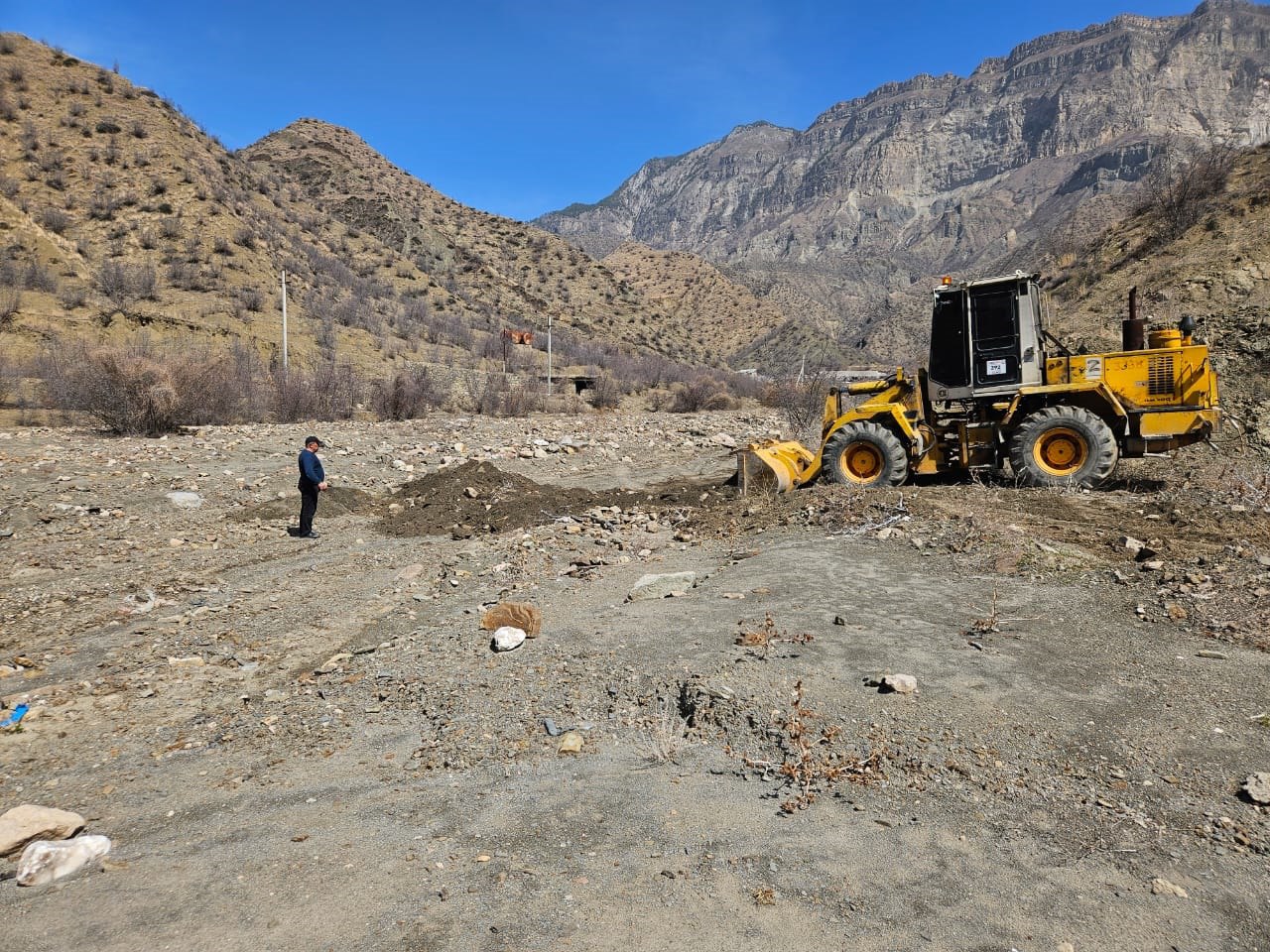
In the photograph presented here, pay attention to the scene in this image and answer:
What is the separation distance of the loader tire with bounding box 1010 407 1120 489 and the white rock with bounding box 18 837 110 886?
32.5 feet

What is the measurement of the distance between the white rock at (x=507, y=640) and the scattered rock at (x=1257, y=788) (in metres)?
4.14

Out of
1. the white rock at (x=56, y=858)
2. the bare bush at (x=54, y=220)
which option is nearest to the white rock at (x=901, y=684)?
the white rock at (x=56, y=858)

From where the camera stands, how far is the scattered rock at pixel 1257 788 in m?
3.24

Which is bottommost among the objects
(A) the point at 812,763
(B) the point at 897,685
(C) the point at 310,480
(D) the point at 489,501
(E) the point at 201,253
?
(A) the point at 812,763

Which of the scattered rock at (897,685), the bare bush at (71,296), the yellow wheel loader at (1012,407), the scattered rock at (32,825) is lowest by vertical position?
the scattered rock at (32,825)

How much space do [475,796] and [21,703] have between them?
135 inches

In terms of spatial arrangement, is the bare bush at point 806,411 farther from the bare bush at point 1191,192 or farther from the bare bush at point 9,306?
the bare bush at point 9,306

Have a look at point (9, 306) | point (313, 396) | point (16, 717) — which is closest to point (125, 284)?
point (9, 306)

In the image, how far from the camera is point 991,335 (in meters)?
9.91

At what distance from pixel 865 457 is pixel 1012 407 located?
6.56 feet

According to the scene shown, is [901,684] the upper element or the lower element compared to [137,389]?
lower

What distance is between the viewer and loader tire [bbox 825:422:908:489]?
32.9 feet

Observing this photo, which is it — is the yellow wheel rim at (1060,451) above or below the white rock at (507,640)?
above

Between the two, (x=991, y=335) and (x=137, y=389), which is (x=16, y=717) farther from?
(x=137, y=389)
